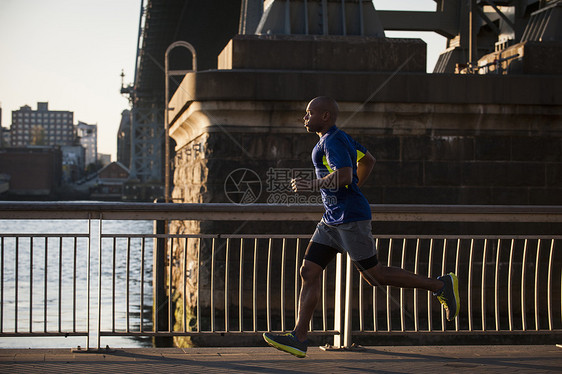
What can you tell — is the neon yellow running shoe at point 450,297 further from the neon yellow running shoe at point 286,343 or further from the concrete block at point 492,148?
the concrete block at point 492,148

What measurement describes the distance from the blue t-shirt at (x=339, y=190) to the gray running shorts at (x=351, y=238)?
5 centimetres

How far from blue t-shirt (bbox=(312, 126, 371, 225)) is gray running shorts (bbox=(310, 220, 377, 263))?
1.9 inches

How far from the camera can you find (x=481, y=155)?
10.2m

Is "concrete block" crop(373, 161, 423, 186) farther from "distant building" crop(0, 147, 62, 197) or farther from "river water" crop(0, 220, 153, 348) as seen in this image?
"distant building" crop(0, 147, 62, 197)

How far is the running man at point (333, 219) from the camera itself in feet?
→ 17.5

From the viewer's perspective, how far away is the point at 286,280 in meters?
9.78

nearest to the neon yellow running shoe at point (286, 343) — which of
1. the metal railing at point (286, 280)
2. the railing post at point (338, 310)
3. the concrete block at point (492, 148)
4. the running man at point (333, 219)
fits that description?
the running man at point (333, 219)

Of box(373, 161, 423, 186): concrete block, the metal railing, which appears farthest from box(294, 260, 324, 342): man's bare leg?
box(373, 161, 423, 186): concrete block

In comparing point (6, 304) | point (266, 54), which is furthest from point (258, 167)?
point (6, 304)

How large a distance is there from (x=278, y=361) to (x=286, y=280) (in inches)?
153

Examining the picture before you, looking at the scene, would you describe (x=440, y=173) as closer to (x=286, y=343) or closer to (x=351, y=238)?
(x=351, y=238)

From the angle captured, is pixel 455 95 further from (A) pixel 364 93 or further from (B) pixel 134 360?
(B) pixel 134 360

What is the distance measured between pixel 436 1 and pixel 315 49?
28.3m

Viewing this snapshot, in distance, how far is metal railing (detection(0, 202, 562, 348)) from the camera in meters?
6.22
